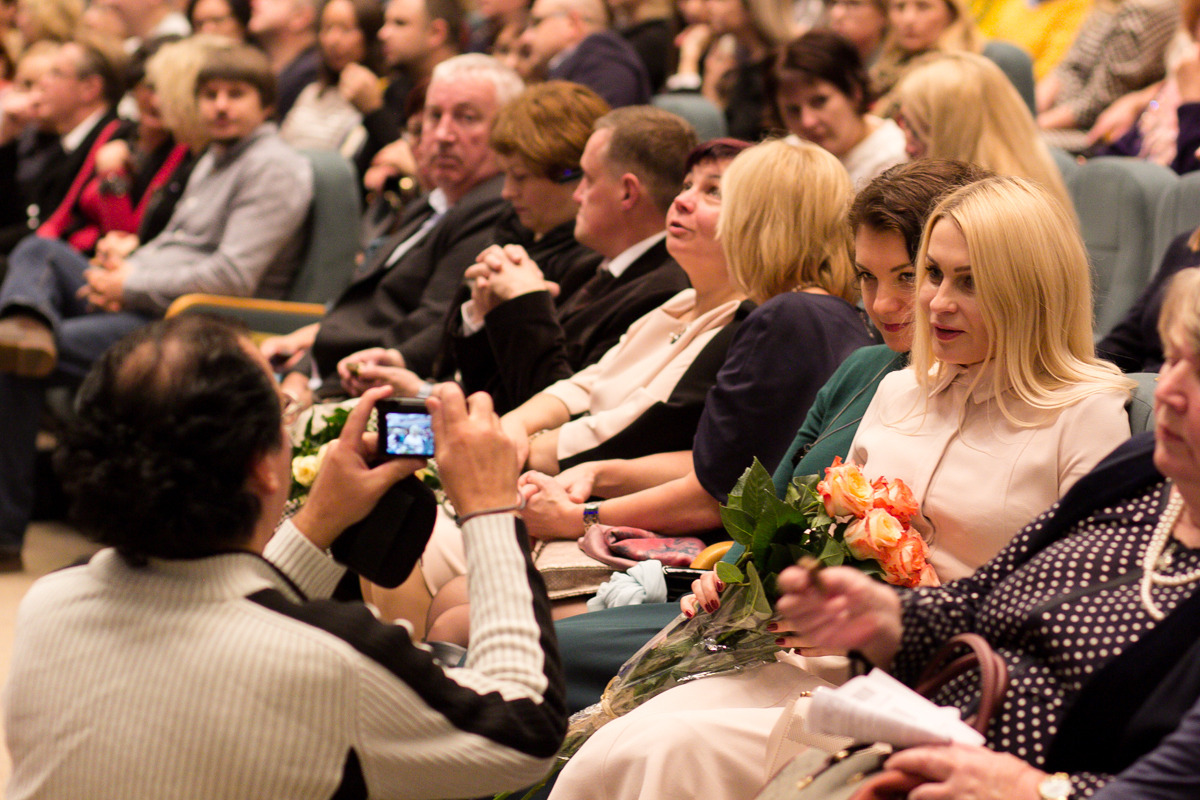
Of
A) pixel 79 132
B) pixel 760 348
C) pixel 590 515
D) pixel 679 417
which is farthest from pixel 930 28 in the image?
pixel 79 132

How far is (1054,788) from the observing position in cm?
132

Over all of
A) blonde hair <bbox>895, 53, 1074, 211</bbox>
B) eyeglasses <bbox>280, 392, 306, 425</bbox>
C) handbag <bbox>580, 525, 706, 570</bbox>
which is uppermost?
blonde hair <bbox>895, 53, 1074, 211</bbox>

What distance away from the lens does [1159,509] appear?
1.51m

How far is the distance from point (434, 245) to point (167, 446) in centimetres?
275

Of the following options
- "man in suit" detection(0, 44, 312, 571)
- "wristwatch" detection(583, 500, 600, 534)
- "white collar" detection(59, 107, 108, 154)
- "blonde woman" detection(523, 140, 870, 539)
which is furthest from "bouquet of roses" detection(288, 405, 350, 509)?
"white collar" detection(59, 107, 108, 154)

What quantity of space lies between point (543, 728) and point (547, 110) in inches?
98.7

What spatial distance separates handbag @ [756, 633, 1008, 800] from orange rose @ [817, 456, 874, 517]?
0.96ft

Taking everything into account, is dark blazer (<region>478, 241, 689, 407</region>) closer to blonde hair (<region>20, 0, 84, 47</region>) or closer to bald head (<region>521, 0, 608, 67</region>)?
bald head (<region>521, 0, 608, 67</region>)

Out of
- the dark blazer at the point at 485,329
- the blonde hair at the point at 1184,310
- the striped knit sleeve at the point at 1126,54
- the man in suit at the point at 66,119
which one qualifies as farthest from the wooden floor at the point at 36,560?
the striped knit sleeve at the point at 1126,54

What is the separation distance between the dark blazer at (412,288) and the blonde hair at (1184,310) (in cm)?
A: 254

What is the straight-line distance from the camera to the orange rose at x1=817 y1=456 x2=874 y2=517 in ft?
5.66

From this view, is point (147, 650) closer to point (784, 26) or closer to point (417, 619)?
point (417, 619)

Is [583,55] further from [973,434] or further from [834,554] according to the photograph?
[834,554]

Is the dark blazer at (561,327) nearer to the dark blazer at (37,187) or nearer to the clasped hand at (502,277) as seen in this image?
the clasped hand at (502,277)
